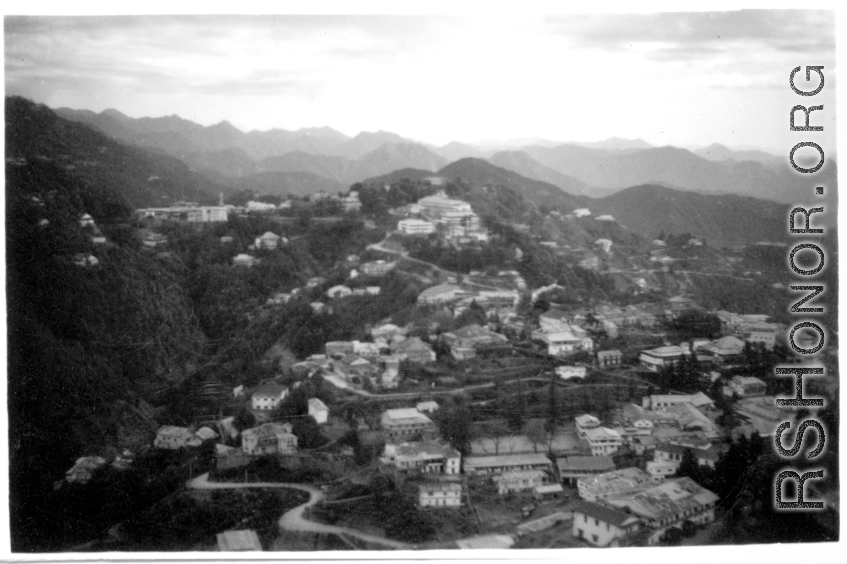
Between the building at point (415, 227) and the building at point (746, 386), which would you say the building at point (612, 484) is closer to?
the building at point (746, 386)

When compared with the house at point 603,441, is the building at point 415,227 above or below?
above

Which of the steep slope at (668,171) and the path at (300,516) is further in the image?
the steep slope at (668,171)

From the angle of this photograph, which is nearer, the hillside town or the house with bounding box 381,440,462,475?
the hillside town

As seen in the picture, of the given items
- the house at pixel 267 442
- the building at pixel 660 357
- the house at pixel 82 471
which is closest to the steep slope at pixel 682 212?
the building at pixel 660 357

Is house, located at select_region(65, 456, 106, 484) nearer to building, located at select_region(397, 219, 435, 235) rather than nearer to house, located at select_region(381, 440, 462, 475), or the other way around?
house, located at select_region(381, 440, 462, 475)

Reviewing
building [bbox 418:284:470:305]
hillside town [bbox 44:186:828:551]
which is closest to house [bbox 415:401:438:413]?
hillside town [bbox 44:186:828:551]

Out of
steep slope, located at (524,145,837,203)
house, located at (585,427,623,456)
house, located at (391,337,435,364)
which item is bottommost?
house, located at (585,427,623,456)

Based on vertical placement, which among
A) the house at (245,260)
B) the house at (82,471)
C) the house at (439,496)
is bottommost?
the house at (439,496)

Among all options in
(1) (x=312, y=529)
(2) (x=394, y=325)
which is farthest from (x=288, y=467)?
(2) (x=394, y=325)
